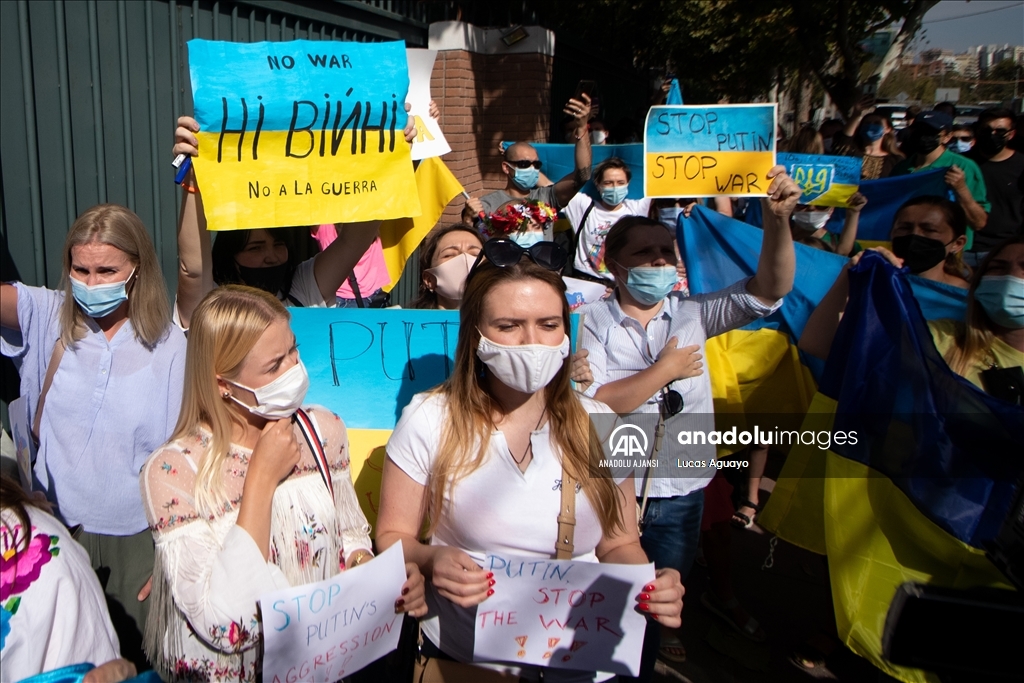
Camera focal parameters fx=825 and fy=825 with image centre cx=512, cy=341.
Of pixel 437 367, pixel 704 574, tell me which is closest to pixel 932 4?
pixel 704 574

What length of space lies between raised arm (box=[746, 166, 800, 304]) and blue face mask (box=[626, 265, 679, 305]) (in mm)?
292

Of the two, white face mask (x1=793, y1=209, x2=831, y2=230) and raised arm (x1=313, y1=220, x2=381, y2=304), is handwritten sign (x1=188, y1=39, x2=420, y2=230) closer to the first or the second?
raised arm (x1=313, y1=220, x2=381, y2=304)

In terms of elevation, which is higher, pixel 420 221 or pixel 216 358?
pixel 420 221

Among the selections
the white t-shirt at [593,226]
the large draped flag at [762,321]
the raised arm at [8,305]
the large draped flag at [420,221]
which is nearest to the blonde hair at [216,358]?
the raised arm at [8,305]

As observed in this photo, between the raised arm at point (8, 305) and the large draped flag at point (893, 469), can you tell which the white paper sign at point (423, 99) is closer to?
the raised arm at point (8, 305)

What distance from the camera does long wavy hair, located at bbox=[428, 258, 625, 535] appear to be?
2.14 m

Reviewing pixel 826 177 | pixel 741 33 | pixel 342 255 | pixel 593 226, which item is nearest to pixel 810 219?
pixel 826 177

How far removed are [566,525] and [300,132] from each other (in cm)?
171

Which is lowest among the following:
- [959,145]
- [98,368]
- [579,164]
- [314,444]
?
[314,444]

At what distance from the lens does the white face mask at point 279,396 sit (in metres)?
2.09

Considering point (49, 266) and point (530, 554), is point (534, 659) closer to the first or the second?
point (530, 554)

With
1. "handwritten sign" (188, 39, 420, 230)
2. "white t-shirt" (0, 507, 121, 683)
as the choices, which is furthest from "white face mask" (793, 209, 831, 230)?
"white t-shirt" (0, 507, 121, 683)

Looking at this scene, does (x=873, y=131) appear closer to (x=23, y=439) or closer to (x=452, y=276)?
(x=452, y=276)

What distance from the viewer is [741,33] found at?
20.5 metres
